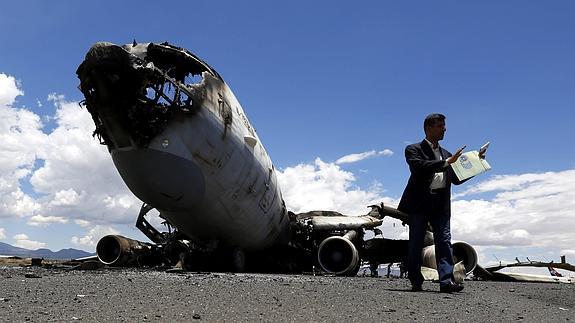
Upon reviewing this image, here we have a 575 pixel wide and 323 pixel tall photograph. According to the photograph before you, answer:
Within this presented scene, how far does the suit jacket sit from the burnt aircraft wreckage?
5109mm

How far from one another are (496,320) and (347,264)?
11.3 m

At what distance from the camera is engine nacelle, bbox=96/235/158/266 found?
16953 mm

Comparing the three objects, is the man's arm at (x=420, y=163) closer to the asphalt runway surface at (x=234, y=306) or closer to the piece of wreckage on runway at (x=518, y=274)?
the asphalt runway surface at (x=234, y=306)

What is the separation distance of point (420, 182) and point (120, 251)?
12534 mm

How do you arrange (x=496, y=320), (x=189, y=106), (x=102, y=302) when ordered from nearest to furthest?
(x=496, y=320) → (x=102, y=302) → (x=189, y=106)

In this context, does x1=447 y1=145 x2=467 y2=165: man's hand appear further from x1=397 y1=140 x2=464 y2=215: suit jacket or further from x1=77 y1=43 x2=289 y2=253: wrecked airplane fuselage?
x1=77 y1=43 x2=289 y2=253: wrecked airplane fuselage

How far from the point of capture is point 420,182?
7184mm

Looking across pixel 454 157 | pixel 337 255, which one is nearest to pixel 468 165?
pixel 454 157

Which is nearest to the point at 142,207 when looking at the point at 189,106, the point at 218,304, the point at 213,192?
the point at 213,192

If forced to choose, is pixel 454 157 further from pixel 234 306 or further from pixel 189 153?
pixel 189 153

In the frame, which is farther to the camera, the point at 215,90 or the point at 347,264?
the point at 347,264

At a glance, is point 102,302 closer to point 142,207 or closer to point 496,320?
point 496,320

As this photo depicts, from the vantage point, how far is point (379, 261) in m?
21.6

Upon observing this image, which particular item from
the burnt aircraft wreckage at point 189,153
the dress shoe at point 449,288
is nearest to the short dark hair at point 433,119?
the dress shoe at point 449,288
